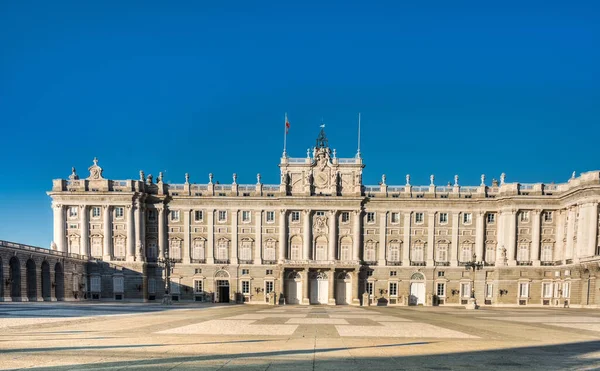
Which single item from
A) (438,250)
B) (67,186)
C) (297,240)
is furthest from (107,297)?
(438,250)

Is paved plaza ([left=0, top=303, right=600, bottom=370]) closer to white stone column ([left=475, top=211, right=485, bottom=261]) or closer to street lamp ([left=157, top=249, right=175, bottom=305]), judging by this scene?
street lamp ([left=157, top=249, right=175, bottom=305])

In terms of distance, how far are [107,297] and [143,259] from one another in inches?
313

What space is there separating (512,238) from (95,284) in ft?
221

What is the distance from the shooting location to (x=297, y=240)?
68.2 meters

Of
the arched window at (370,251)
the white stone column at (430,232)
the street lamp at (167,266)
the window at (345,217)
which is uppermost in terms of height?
the window at (345,217)

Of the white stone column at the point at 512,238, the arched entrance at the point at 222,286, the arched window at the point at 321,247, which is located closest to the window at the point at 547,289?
the white stone column at the point at 512,238

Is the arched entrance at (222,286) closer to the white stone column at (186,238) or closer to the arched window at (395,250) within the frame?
the white stone column at (186,238)

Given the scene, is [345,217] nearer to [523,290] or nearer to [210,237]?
[210,237]

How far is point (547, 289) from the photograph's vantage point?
63469 millimetres

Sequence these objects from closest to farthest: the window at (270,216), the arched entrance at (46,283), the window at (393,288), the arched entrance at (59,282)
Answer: the arched entrance at (46,283) < the arched entrance at (59,282) < the window at (393,288) < the window at (270,216)

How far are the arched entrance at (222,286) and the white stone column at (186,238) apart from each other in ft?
18.3

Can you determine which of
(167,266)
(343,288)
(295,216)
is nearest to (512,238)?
(343,288)

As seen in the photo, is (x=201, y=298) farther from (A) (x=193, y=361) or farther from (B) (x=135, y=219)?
(A) (x=193, y=361)

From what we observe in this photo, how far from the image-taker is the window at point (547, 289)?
208ft
